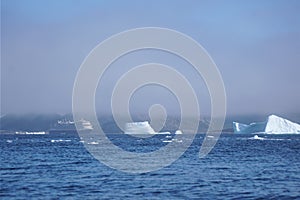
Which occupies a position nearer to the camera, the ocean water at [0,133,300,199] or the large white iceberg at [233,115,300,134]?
the ocean water at [0,133,300,199]

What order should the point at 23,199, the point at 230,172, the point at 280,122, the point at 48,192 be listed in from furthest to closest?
the point at 280,122 → the point at 230,172 → the point at 48,192 → the point at 23,199

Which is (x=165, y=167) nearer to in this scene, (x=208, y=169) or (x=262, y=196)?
(x=208, y=169)

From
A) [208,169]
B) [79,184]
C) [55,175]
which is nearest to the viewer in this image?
[79,184]

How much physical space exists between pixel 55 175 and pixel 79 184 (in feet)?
21.6

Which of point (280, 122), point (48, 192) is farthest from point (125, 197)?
point (280, 122)

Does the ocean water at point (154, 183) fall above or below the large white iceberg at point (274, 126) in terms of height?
below

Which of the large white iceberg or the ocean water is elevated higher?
the large white iceberg

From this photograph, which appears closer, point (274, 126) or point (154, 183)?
point (154, 183)

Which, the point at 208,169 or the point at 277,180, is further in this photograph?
the point at 208,169

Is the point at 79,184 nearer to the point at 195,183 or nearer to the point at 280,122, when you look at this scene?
the point at 195,183

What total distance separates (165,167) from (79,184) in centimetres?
1402

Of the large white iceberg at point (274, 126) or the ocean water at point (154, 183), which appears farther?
the large white iceberg at point (274, 126)

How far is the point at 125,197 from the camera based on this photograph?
94.0 feet

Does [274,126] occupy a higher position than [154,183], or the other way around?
[274,126]
